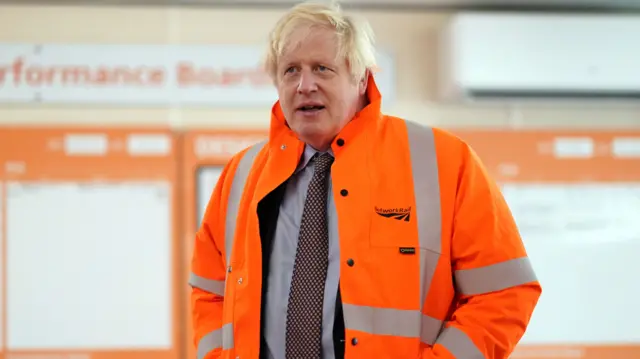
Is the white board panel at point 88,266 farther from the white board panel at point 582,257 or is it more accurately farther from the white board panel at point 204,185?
the white board panel at point 582,257

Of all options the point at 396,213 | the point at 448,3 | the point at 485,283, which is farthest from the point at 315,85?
the point at 448,3

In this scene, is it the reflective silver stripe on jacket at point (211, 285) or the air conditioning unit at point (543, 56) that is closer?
the reflective silver stripe on jacket at point (211, 285)

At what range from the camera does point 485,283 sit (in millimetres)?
1337

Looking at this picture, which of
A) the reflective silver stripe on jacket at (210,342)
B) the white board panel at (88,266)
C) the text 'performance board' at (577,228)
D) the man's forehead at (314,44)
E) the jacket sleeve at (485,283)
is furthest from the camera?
the text 'performance board' at (577,228)

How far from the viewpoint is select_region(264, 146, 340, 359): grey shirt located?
1.36 m

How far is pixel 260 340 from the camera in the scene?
1415mm

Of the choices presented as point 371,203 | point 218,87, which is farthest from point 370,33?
point 218,87

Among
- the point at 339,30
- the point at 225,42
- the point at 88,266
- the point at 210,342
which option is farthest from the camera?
the point at 225,42

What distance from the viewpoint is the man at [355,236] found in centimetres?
134

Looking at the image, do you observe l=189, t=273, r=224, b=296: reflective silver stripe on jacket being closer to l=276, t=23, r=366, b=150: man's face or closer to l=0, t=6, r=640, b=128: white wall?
l=276, t=23, r=366, b=150: man's face

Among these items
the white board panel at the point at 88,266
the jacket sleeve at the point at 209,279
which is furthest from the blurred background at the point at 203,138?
the jacket sleeve at the point at 209,279

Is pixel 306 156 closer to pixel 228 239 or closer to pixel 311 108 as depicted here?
pixel 311 108

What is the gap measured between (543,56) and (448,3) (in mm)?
484

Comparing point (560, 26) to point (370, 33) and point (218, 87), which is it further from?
point (370, 33)
